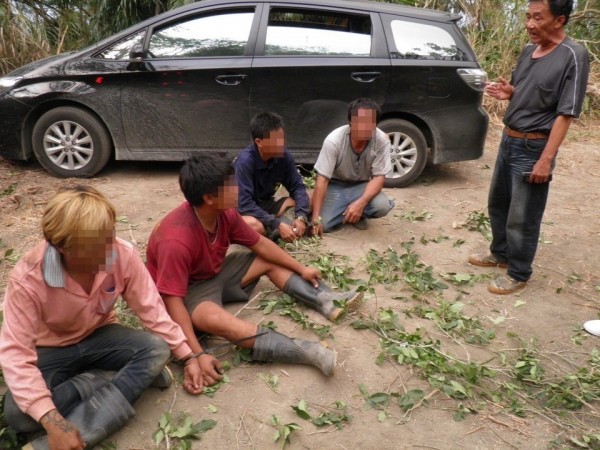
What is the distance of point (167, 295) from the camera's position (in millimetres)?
2809

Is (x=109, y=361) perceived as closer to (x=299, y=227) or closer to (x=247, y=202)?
(x=247, y=202)

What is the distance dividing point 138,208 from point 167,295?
2437mm

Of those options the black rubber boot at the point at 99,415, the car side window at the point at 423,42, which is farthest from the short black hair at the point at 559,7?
the black rubber boot at the point at 99,415

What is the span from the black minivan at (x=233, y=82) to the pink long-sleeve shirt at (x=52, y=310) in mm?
3184

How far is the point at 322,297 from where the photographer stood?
336cm

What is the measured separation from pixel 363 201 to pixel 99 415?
107 inches

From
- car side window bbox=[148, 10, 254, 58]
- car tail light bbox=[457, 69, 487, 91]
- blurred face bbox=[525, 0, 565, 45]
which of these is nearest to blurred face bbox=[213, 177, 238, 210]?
blurred face bbox=[525, 0, 565, 45]

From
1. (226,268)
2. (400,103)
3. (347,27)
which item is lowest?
(226,268)

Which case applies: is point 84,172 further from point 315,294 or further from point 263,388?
point 263,388

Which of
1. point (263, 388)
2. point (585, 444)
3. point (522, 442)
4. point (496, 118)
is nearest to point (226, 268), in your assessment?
point (263, 388)

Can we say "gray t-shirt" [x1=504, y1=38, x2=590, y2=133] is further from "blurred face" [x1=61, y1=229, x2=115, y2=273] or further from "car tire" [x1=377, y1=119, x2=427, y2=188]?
"blurred face" [x1=61, y1=229, x2=115, y2=273]

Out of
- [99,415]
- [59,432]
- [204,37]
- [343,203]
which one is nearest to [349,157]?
[343,203]

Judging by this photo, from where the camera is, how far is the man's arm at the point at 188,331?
2.75 meters

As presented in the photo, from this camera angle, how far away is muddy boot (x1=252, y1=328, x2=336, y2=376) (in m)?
2.86
